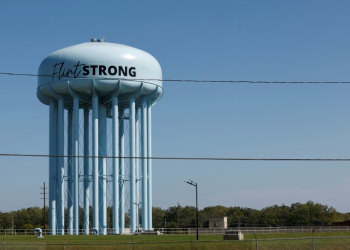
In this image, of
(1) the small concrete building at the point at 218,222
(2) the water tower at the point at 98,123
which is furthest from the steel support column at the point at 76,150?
(1) the small concrete building at the point at 218,222

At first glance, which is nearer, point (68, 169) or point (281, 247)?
point (281, 247)

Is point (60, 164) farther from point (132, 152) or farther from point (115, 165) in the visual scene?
point (132, 152)

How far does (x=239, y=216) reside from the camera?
122m

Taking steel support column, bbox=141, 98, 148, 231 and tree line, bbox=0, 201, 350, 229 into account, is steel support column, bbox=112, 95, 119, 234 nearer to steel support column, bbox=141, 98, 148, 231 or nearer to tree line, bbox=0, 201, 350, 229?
steel support column, bbox=141, 98, 148, 231

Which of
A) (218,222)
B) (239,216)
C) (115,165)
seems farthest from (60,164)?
(239,216)

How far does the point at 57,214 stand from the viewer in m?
58.2

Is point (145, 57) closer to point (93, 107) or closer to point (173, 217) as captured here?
point (93, 107)

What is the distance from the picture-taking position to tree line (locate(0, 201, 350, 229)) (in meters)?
115

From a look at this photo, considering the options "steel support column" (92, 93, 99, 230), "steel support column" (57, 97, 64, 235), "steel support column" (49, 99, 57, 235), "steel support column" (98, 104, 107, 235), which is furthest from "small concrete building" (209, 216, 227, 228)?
"steel support column" (49, 99, 57, 235)

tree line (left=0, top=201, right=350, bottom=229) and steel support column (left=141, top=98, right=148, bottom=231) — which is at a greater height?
steel support column (left=141, top=98, right=148, bottom=231)

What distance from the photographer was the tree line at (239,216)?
115 meters

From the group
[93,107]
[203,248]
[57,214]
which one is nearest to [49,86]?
[93,107]

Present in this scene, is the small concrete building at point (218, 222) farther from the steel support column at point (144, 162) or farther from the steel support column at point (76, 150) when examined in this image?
the steel support column at point (76, 150)

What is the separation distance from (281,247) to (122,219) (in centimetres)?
2306
